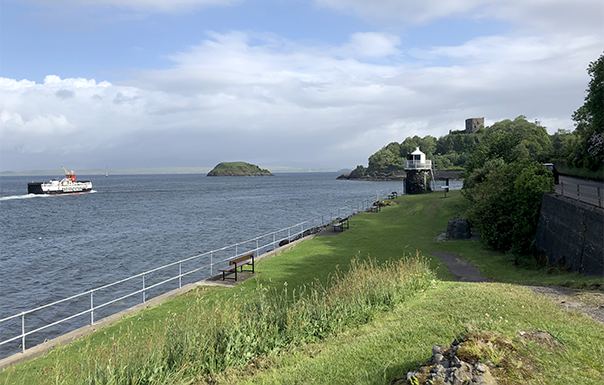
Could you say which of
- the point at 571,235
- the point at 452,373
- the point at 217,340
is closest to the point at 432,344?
the point at 452,373

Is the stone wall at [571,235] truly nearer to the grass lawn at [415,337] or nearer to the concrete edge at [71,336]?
the grass lawn at [415,337]

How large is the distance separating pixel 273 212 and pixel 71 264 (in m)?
32.4

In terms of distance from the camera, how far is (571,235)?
15297 millimetres

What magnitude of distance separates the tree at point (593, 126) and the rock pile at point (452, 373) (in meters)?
30.1

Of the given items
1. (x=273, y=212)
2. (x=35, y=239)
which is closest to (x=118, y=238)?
(x=35, y=239)

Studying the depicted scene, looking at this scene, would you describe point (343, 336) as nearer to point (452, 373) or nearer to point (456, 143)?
point (452, 373)

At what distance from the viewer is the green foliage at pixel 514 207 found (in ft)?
63.0

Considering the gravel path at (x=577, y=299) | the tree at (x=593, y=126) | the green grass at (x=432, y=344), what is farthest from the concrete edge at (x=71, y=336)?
the tree at (x=593, y=126)

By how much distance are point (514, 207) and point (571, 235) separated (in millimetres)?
5091

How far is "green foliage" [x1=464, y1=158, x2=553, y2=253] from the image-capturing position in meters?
19.2

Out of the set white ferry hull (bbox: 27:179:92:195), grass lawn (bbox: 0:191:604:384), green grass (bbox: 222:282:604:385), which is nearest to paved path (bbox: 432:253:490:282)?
grass lawn (bbox: 0:191:604:384)

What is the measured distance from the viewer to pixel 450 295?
1036cm

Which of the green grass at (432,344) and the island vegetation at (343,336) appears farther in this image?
the island vegetation at (343,336)

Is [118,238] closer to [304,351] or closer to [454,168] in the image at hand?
[304,351]
